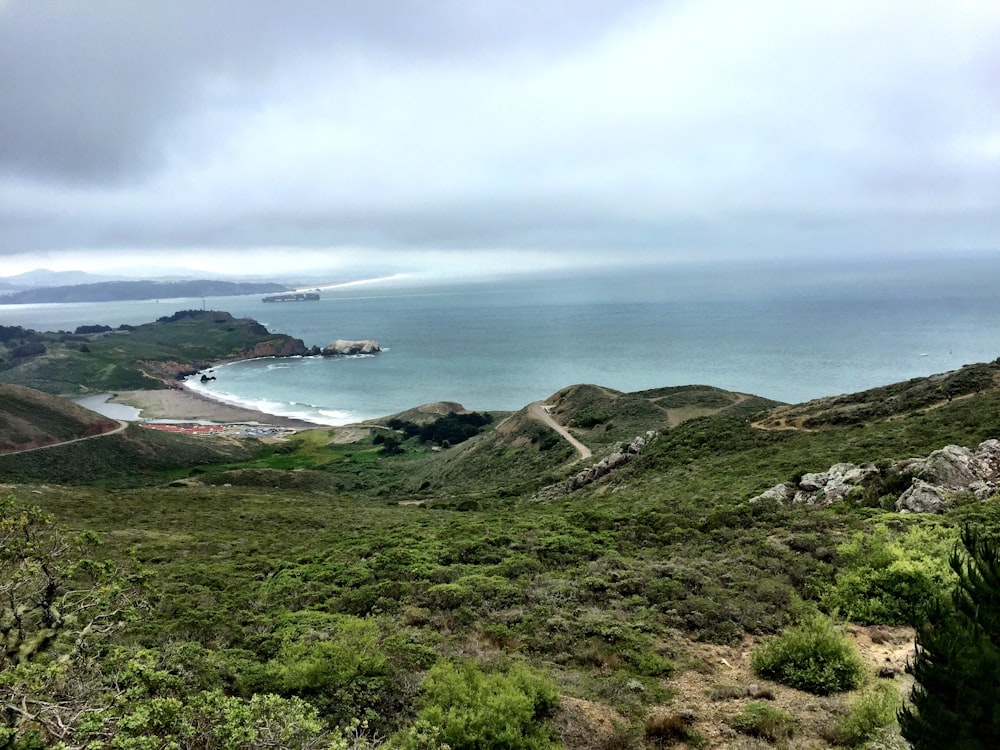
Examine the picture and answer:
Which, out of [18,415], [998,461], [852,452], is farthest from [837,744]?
[18,415]

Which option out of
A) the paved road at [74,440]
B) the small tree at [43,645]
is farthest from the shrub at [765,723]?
the paved road at [74,440]

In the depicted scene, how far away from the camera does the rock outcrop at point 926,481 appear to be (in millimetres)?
15102

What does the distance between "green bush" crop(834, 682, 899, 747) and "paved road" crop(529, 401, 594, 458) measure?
114 feet

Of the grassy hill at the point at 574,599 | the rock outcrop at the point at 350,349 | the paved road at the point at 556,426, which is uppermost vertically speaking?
the rock outcrop at the point at 350,349

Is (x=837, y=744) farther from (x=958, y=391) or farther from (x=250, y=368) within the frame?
(x=250, y=368)

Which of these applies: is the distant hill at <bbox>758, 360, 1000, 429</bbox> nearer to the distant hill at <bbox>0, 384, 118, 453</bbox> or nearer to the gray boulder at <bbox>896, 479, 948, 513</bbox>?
the gray boulder at <bbox>896, 479, 948, 513</bbox>

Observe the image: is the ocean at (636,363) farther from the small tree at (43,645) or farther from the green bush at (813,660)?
the small tree at (43,645)

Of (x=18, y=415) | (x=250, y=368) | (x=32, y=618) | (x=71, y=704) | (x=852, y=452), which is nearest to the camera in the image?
(x=71, y=704)

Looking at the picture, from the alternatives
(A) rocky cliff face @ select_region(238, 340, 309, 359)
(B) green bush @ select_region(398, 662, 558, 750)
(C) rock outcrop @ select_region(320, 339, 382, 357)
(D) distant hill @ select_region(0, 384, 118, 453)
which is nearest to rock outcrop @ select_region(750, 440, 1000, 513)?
(B) green bush @ select_region(398, 662, 558, 750)

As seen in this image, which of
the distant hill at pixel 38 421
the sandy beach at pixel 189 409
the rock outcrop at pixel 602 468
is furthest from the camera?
the sandy beach at pixel 189 409

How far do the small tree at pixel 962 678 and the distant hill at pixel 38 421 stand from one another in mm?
77490

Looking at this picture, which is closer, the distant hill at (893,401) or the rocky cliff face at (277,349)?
the distant hill at (893,401)

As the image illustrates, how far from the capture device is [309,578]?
14.4 meters

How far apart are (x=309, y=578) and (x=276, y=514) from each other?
47.5ft
